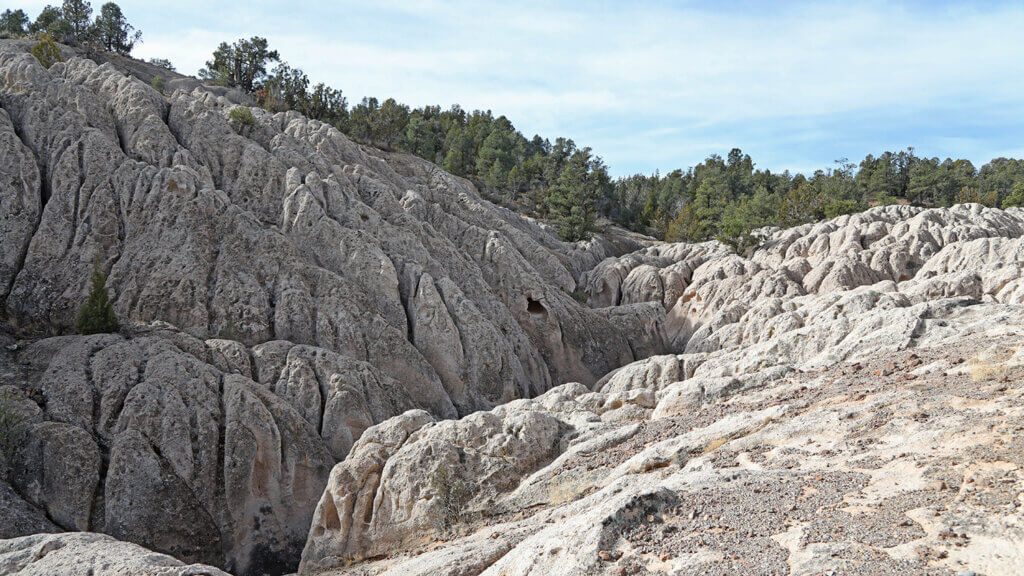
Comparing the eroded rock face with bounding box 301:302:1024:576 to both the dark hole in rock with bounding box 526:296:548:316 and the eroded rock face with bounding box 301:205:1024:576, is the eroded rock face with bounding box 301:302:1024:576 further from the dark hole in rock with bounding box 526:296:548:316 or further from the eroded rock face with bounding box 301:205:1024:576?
the dark hole in rock with bounding box 526:296:548:316

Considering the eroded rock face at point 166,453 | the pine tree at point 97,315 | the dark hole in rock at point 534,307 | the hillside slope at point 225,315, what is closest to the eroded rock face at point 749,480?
the eroded rock face at point 166,453

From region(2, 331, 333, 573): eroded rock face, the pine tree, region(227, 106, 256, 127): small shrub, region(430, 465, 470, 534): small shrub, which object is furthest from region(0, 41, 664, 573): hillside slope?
region(430, 465, 470, 534): small shrub

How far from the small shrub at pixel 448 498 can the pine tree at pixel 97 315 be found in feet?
57.8

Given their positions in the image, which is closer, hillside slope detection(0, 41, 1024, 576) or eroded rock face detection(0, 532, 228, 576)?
hillside slope detection(0, 41, 1024, 576)

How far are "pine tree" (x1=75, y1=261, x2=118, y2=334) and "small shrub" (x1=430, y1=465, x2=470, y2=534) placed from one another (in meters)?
17.6

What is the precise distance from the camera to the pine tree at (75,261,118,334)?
26406mm

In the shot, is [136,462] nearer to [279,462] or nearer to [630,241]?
[279,462]

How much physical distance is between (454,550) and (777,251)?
56.3m

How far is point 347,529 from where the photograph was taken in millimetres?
18953

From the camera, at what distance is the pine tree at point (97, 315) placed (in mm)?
26406

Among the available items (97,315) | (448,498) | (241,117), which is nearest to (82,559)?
(448,498)

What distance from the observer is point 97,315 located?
1046 inches

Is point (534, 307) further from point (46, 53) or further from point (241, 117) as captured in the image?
point (46, 53)

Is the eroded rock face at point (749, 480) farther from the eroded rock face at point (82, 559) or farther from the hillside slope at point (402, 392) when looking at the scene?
the eroded rock face at point (82, 559)
